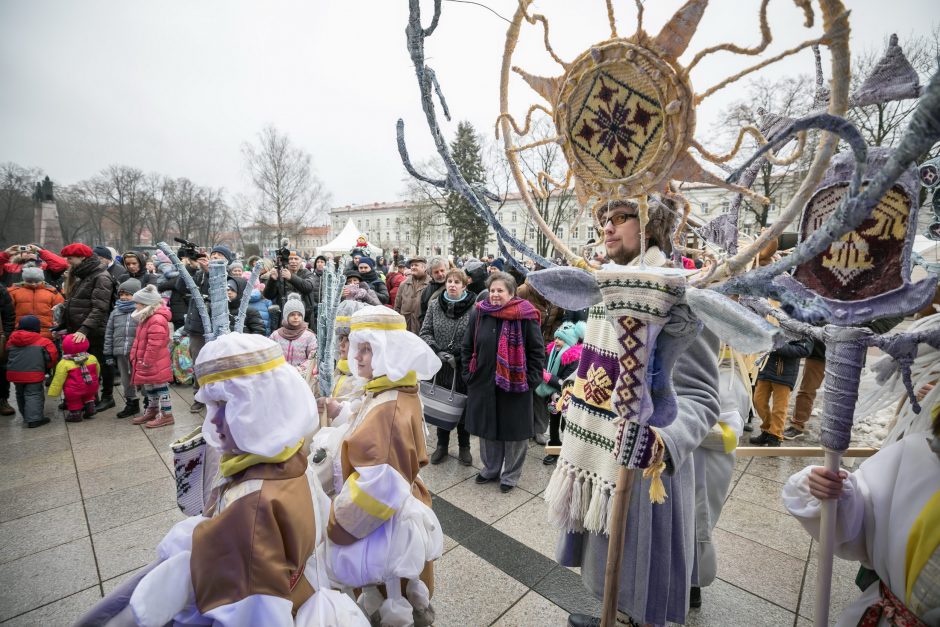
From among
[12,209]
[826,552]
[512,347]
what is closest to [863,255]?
[826,552]

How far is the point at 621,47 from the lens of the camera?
1054 mm

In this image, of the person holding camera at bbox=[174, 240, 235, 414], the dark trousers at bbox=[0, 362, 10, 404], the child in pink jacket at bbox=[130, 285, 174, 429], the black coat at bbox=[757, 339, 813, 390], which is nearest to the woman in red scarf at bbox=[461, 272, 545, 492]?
the black coat at bbox=[757, 339, 813, 390]

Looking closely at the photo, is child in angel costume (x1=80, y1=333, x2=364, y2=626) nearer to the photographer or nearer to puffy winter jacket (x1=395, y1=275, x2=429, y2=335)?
puffy winter jacket (x1=395, y1=275, x2=429, y2=335)

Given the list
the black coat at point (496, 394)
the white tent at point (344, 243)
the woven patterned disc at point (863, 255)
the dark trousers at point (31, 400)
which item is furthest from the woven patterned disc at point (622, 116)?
the white tent at point (344, 243)

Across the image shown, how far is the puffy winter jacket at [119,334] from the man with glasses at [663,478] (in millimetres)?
6474

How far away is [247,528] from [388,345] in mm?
1198

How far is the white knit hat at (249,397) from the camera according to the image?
155 cm

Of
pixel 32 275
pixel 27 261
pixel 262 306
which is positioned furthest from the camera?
pixel 27 261

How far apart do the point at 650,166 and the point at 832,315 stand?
646 millimetres

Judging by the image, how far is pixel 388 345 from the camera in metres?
2.46

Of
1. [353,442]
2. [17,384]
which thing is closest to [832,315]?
A: [353,442]

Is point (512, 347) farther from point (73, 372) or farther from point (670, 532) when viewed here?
Answer: point (73, 372)

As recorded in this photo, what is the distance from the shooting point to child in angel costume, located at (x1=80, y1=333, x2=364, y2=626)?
4.58 ft

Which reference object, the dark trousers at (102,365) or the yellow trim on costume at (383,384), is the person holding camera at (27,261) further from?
the yellow trim on costume at (383,384)
